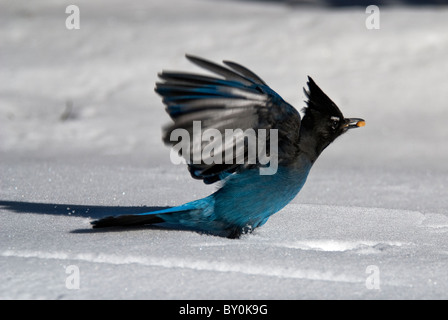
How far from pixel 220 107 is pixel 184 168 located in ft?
6.00

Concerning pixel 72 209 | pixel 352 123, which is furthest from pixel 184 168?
pixel 352 123

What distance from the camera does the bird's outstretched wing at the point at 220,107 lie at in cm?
267

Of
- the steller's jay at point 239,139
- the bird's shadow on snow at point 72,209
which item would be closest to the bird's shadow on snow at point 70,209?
the bird's shadow on snow at point 72,209

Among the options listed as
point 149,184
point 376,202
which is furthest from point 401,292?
point 149,184

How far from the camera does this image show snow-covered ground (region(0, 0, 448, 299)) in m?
2.38

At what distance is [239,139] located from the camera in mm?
2773

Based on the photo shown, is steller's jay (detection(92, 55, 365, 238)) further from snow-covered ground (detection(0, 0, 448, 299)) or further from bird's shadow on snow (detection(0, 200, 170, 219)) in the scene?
bird's shadow on snow (detection(0, 200, 170, 219))

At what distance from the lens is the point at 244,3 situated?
8305mm

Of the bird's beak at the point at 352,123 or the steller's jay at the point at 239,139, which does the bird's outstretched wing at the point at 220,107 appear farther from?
the bird's beak at the point at 352,123

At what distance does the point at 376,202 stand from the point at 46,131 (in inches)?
108

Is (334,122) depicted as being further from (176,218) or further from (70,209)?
(70,209)

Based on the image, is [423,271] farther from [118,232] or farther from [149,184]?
[149,184]

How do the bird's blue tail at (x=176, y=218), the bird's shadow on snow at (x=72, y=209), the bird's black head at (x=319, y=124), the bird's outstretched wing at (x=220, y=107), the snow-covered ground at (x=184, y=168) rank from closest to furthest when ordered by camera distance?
the snow-covered ground at (x=184, y=168)
the bird's outstretched wing at (x=220, y=107)
the bird's blue tail at (x=176, y=218)
the bird's black head at (x=319, y=124)
the bird's shadow on snow at (x=72, y=209)

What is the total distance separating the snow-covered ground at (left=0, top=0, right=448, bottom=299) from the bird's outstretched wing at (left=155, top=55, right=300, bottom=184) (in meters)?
0.34
